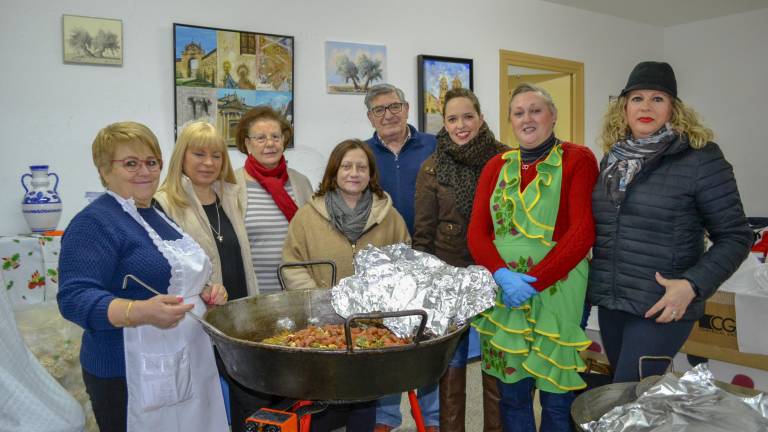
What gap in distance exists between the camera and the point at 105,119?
3.02 m

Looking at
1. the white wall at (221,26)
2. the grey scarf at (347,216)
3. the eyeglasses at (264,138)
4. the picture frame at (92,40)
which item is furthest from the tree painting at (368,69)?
the grey scarf at (347,216)

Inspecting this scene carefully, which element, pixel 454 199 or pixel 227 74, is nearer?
pixel 454 199

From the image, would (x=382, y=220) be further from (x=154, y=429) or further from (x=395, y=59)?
(x=395, y=59)

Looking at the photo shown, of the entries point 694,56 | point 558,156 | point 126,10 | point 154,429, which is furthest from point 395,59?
point 694,56

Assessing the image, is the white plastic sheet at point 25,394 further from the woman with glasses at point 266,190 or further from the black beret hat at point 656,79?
the black beret hat at point 656,79

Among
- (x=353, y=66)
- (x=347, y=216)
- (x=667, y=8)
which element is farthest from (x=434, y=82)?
(x=667, y=8)

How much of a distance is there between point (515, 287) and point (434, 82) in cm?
267

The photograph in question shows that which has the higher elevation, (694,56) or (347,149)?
(694,56)

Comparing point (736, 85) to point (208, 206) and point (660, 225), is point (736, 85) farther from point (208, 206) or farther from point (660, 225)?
point (208, 206)

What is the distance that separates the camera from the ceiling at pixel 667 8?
506 centimetres

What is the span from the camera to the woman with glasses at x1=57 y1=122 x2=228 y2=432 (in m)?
1.42

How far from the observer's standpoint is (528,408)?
2.01 metres

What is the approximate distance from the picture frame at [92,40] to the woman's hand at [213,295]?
185cm

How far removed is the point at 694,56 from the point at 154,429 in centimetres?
615
